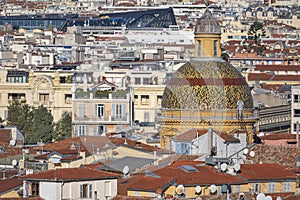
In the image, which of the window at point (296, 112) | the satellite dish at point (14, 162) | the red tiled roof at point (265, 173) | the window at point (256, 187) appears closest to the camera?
the window at point (256, 187)

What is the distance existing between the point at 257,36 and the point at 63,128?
74.1 m

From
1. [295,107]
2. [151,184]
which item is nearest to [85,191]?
[151,184]

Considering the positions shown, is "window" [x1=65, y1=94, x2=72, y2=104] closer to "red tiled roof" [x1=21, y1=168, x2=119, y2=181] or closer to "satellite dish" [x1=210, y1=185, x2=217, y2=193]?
"red tiled roof" [x1=21, y1=168, x2=119, y2=181]

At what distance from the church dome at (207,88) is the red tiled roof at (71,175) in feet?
28.6

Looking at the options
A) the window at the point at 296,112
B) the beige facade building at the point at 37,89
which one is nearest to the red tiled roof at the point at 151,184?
the window at the point at 296,112

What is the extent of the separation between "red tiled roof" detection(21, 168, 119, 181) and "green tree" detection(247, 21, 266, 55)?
76.1 m

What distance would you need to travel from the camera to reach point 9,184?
35.2m

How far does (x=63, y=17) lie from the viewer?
16562cm

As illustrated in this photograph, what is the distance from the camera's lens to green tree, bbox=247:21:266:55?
11412 cm

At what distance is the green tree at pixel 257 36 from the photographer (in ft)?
374

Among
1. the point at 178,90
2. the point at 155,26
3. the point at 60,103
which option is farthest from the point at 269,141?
the point at 155,26

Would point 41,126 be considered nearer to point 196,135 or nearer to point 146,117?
point 146,117

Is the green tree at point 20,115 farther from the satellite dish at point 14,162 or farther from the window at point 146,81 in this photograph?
the satellite dish at point 14,162

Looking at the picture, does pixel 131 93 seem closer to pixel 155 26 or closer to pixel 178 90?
pixel 178 90
